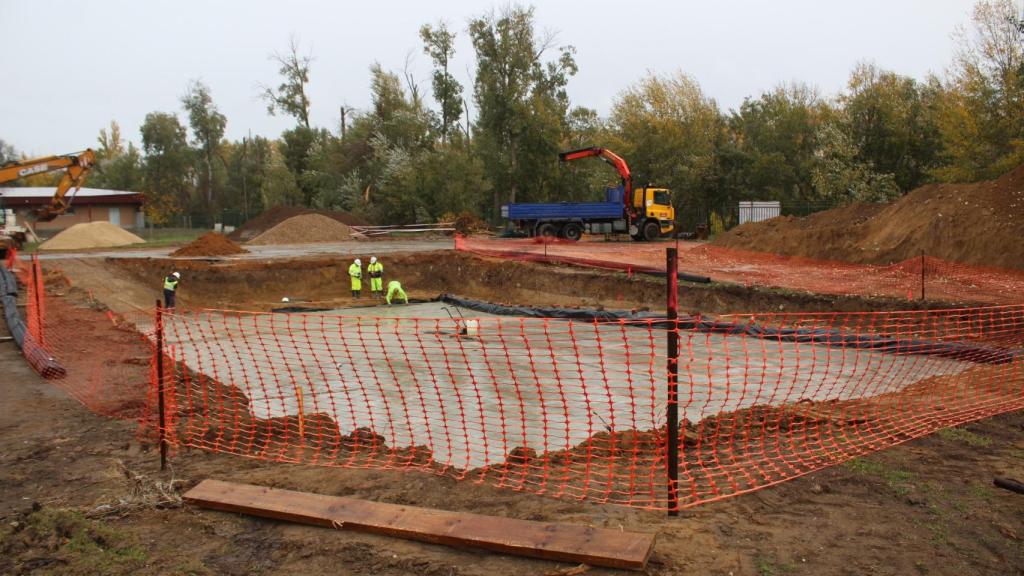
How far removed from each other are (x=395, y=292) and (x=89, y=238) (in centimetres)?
2119

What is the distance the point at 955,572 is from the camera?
3.95 m

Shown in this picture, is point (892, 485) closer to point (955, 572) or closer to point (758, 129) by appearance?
point (955, 572)

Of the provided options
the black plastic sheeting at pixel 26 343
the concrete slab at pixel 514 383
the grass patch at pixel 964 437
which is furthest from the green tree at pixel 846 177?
the black plastic sheeting at pixel 26 343

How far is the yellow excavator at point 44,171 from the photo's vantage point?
27.5 m

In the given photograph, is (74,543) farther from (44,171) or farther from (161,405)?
(44,171)

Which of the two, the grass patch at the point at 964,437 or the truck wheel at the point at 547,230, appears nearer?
the grass patch at the point at 964,437

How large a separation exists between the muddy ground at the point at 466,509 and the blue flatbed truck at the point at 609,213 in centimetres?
2344

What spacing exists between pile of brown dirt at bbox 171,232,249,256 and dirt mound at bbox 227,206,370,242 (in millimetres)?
10708

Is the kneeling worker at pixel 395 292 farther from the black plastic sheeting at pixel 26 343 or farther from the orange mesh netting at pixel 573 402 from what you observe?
the black plastic sheeting at pixel 26 343

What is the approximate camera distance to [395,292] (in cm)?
2247

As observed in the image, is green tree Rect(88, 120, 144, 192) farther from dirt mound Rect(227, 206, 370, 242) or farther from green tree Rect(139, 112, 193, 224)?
dirt mound Rect(227, 206, 370, 242)

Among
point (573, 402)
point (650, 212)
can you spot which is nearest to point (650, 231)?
point (650, 212)

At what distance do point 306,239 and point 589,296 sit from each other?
→ 19.9 meters

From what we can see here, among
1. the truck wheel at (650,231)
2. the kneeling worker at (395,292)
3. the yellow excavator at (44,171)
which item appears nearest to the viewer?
the kneeling worker at (395,292)
